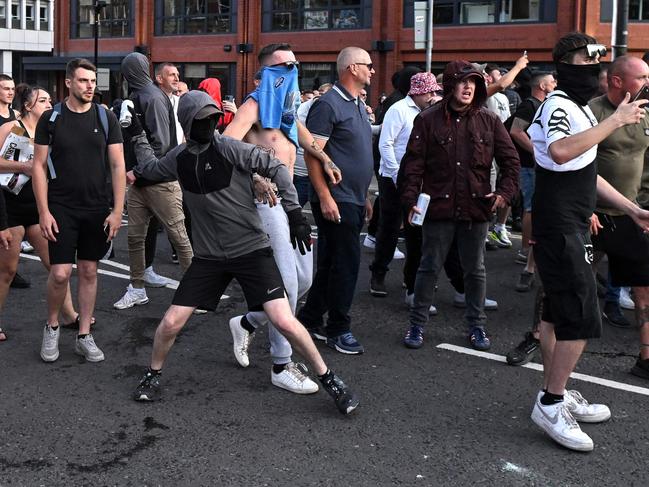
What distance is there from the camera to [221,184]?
4.56 metres

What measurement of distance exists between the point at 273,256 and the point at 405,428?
123cm

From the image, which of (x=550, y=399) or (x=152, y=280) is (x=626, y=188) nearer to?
(x=550, y=399)

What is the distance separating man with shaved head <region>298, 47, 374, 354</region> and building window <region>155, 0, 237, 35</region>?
97.8ft

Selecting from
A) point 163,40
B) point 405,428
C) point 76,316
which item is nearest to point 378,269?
point 76,316

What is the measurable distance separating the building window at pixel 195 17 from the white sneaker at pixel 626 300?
29098mm

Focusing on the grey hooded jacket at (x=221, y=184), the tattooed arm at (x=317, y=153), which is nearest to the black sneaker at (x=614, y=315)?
the tattooed arm at (x=317, y=153)

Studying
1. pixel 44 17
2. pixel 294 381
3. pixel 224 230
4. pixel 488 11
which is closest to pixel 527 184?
pixel 294 381

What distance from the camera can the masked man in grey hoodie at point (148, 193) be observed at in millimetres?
6988

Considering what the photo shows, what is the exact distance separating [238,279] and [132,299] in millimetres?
2636

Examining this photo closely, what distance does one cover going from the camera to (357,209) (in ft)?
18.8

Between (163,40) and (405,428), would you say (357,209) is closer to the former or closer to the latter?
(405,428)

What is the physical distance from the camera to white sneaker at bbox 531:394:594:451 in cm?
408

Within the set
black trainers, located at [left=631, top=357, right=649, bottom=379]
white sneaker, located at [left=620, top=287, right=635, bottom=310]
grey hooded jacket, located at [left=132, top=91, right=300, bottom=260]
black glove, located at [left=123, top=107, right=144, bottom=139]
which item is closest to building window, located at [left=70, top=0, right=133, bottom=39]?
black glove, located at [left=123, top=107, right=144, bottom=139]

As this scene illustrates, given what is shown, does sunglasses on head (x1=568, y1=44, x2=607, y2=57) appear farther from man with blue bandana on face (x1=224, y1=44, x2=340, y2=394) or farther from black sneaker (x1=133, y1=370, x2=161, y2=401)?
black sneaker (x1=133, y1=370, x2=161, y2=401)
